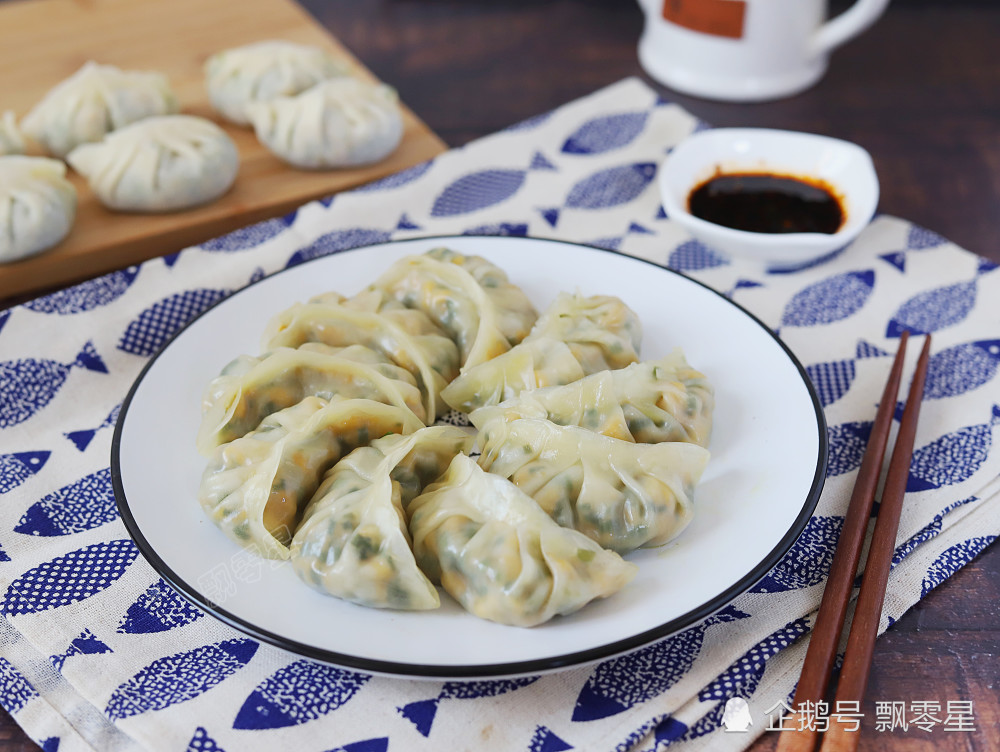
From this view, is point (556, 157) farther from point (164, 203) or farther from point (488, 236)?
point (164, 203)

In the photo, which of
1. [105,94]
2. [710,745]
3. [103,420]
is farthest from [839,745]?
[105,94]

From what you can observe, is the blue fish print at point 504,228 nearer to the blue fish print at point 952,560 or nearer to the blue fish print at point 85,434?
the blue fish print at point 85,434

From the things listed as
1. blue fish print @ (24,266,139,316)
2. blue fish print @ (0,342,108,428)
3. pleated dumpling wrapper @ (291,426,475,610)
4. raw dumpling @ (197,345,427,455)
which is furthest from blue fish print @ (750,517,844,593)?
blue fish print @ (24,266,139,316)

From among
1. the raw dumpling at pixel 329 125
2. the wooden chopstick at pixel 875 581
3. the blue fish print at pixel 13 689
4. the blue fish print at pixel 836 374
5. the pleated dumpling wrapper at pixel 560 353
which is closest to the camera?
the wooden chopstick at pixel 875 581

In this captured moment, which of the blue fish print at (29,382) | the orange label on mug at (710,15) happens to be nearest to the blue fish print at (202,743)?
the blue fish print at (29,382)

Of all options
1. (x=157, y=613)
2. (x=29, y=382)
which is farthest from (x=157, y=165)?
(x=157, y=613)

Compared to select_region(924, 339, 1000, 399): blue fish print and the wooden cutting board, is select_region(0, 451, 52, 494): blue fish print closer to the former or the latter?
the wooden cutting board
